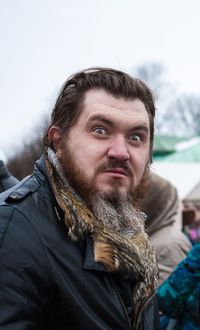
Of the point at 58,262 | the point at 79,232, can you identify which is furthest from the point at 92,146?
the point at 58,262

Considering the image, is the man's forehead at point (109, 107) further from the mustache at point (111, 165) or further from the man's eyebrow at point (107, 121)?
the mustache at point (111, 165)

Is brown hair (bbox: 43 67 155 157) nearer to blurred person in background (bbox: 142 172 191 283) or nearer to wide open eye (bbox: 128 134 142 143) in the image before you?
wide open eye (bbox: 128 134 142 143)

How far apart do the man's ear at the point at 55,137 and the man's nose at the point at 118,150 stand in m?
0.26

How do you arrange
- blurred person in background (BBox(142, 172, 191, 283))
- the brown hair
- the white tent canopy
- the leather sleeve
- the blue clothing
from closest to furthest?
1. the leather sleeve
2. the brown hair
3. the blue clothing
4. blurred person in background (BBox(142, 172, 191, 283))
5. the white tent canopy

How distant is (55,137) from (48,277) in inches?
27.1

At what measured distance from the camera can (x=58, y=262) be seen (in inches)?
53.5

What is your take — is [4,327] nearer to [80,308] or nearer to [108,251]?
[80,308]

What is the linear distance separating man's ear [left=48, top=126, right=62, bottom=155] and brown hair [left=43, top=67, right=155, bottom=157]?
0.02m

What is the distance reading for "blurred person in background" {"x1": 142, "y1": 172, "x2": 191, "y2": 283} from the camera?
10.4ft

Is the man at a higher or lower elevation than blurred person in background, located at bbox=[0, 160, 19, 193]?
higher

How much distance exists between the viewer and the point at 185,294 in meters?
2.20

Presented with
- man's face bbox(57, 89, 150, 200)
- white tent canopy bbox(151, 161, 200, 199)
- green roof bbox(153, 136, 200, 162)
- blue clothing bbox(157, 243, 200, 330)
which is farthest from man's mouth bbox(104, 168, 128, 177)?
green roof bbox(153, 136, 200, 162)

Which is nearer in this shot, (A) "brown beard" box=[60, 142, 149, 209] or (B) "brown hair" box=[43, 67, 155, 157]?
(A) "brown beard" box=[60, 142, 149, 209]

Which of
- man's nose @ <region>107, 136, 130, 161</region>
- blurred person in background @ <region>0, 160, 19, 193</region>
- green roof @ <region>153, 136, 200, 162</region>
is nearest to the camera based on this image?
man's nose @ <region>107, 136, 130, 161</region>
